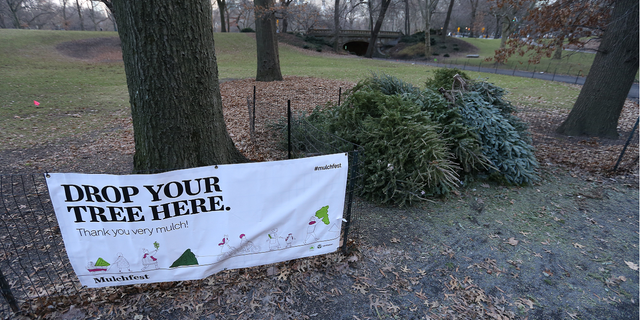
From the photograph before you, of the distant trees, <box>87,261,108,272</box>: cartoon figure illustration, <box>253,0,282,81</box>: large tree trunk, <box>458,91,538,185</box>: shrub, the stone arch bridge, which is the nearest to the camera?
<box>87,261,108,272</box>: cartoon figure illustration

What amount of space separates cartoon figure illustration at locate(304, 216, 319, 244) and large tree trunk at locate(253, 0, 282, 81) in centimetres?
1330

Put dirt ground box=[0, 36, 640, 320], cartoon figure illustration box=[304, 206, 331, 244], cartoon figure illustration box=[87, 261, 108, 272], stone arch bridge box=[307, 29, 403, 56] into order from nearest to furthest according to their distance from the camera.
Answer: cartoon figure illustration box=[87, 261, 108, 272]
dirt ground box=[0, 36, 640, 320]
cartoon figure illustration box=[304, 206, 331, 244]
stone arch bridge box=[307, 29, 403, 56]

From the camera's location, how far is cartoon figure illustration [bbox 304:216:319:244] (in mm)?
3283

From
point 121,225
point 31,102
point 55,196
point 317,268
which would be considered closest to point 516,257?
point 317,268

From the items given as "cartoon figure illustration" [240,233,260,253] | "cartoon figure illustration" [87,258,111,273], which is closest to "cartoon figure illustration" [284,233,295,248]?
"cartoon figure illustration" [240,233,260,253]

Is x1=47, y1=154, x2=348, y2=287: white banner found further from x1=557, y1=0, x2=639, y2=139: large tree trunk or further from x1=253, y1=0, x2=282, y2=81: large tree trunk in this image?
x1=253, y1=0, x2=282, y2=81: large tree trunk

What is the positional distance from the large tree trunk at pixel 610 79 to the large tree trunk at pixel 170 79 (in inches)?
375

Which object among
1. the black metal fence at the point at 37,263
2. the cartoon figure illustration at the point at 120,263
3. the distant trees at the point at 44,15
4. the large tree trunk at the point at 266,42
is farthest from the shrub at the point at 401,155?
the distant trees at the point at 44,15

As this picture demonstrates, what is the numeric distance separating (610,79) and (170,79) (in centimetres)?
1019

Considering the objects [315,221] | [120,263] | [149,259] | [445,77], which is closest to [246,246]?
[315,221]

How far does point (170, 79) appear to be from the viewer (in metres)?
3.28

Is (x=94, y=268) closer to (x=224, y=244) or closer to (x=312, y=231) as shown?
(x=224, y=244)

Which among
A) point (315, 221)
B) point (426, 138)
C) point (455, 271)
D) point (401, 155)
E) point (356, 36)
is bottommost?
point (455, 271)

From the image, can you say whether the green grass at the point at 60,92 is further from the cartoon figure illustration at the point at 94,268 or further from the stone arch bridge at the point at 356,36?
the stone arch bridge at the point at 356,36
